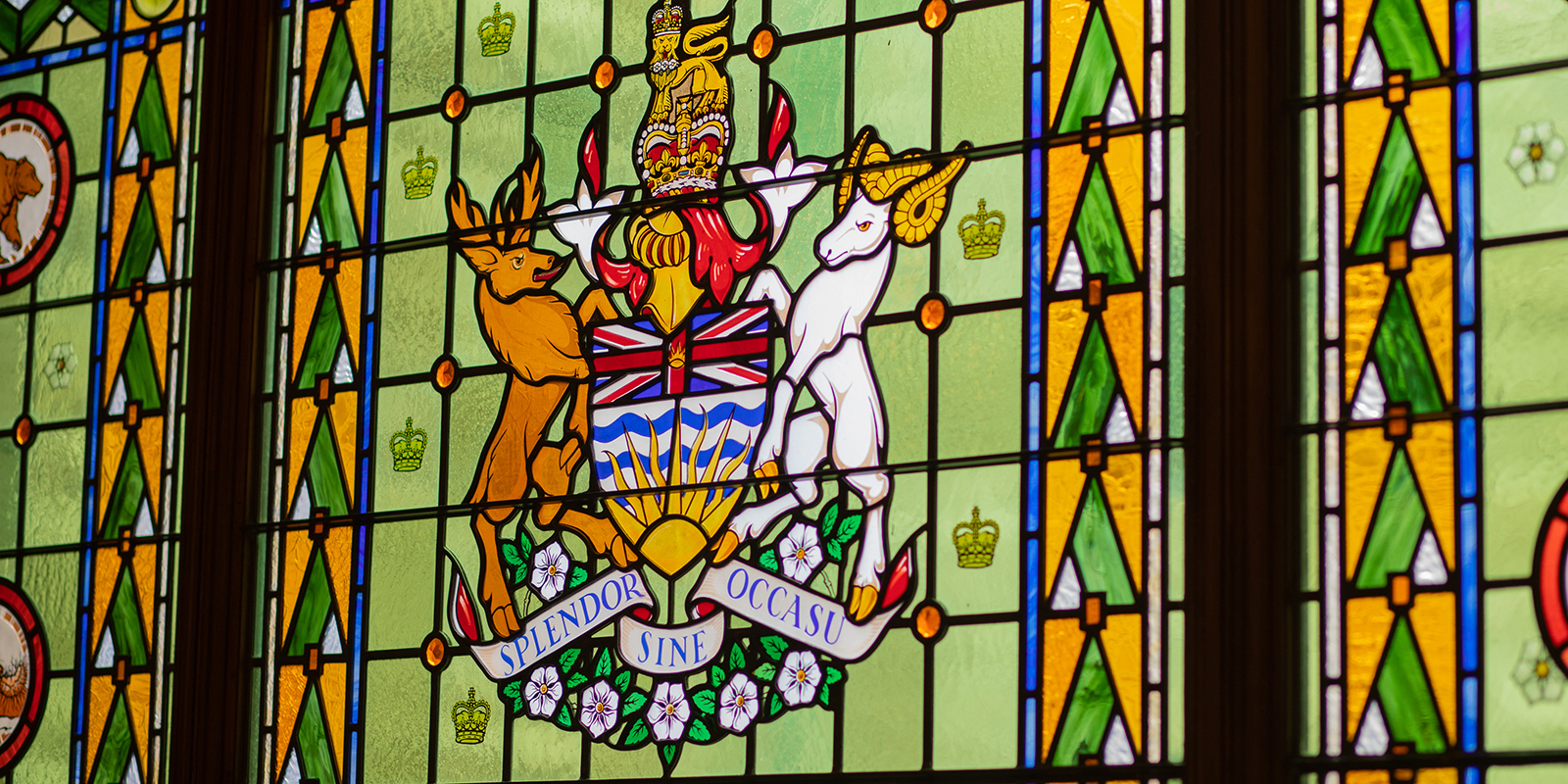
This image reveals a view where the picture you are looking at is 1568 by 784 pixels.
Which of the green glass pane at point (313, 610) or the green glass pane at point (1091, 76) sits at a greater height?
the green glass pane at point (1091, 76)

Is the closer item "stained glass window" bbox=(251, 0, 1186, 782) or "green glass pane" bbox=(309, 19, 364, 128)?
"stained glass window" bbox=(251, 0, 1186, 782)

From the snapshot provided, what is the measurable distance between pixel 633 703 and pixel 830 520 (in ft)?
1.58

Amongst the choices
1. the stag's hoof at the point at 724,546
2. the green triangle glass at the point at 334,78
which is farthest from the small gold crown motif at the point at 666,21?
the stag's hoof at the point at 724,546

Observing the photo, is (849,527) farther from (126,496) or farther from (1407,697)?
(126,496)

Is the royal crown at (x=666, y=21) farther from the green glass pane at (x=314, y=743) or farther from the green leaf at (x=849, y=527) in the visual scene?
the green glass pane at (x=314, y=743)

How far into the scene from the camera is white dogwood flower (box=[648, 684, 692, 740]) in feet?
11.3

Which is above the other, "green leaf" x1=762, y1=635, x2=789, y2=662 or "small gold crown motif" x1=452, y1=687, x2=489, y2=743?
"green leaf" x1=762, y1=635, x2=789, y2=662

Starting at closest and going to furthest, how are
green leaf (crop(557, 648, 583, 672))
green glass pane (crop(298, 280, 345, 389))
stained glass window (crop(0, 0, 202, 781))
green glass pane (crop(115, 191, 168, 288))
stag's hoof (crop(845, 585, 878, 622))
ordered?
stag's hoof (crop(845, 585, 878, 622)) < green leaf (crop(557, 648, 583, 672)) < green glass pane (crop(298, 280, 345, 389)) < stained glass window (crop(0, 0, 202, 781)) < green glass pane (crop(115, 191, 168, 288))

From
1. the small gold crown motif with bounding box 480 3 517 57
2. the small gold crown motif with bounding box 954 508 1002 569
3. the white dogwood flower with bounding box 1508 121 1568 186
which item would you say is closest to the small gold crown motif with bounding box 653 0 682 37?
the small gold crown motif with bounding box 480 3 517 57

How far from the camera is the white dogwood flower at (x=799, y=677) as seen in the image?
3.35 m

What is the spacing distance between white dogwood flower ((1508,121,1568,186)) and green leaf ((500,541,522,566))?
1815mm

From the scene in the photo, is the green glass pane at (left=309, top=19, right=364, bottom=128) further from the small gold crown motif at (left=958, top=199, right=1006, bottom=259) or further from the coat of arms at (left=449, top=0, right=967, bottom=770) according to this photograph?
the small gold crown motif at (left=958, top=199, right=1006, bottom=259)

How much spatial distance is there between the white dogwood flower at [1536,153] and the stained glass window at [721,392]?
507 mm

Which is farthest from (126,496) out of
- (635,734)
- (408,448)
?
(635,734)
